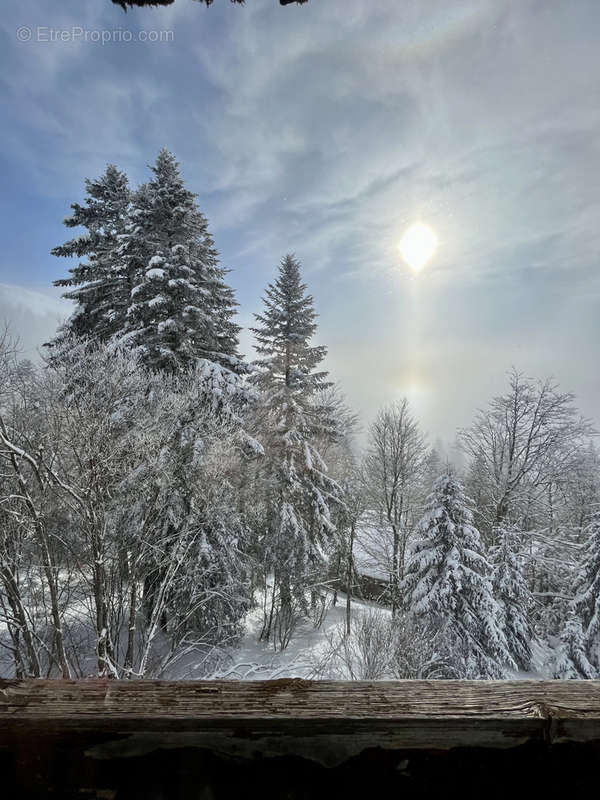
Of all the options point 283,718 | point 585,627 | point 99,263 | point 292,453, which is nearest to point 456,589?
point 585,627

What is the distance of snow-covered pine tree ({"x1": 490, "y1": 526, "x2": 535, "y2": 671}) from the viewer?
12.9 metres

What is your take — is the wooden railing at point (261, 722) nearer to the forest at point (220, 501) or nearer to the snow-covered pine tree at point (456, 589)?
the forest at point (220, 501)

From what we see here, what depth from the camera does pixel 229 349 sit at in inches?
611

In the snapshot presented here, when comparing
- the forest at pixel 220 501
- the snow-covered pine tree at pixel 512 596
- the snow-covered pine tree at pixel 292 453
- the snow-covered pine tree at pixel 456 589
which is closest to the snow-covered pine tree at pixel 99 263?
the forest at pixel 220 501

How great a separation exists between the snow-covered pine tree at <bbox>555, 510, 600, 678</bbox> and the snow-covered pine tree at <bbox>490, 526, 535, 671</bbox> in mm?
1226

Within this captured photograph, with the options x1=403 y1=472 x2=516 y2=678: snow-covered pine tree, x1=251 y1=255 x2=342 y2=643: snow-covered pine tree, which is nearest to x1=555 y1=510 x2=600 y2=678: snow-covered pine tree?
x1=403 y1=472 x2=516 y2=678: snow-covered pine tree

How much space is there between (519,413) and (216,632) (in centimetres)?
1518

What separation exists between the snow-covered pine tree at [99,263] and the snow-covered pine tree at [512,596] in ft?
53.4

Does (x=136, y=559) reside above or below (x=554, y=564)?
above

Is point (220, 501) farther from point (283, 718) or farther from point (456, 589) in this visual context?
point (283, 718)

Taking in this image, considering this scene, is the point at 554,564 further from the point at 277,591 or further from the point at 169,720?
the point at 169,720

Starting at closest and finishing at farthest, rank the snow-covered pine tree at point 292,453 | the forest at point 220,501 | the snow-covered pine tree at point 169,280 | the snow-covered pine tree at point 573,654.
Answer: the forest at point 220,501, the snow-covered pine tree at point 573,654, the snow-covered pine tree at point 169,280, the snow-covered pine tree at point 292,453

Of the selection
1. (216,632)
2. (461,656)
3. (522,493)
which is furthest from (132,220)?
(522,493)

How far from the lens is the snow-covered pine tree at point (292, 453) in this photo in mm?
14812
